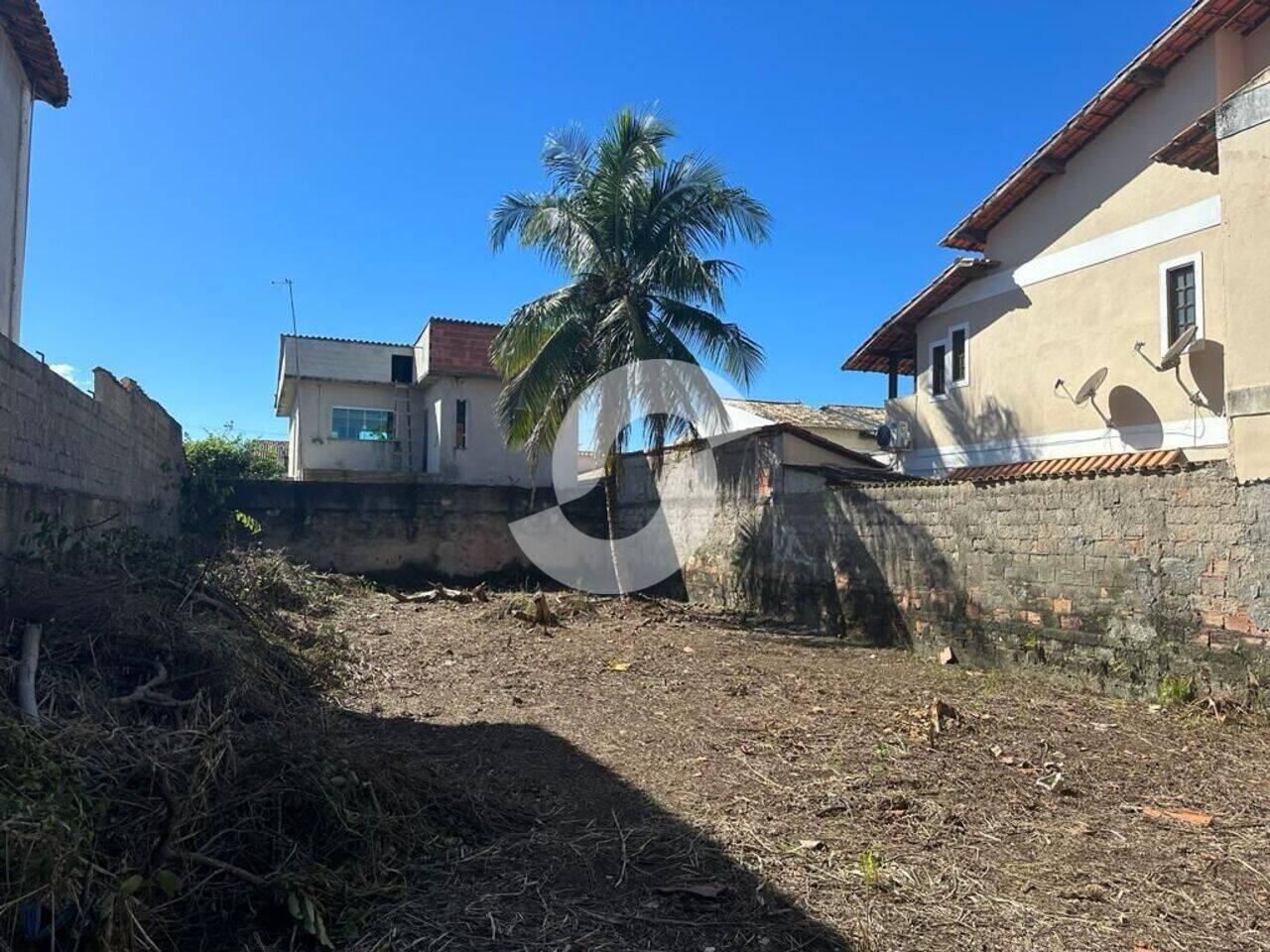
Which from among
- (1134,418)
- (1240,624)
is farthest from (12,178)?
(1134,418)

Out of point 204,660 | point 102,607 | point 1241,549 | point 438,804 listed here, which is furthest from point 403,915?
point 1241,549

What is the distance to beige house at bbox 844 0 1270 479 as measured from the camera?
10.6m

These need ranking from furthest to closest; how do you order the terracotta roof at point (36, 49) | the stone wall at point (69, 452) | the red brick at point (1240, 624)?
the terracotta roof at point (36, 49) → the red brick at point (1240, 624) → the stone wall at point (69, 452)

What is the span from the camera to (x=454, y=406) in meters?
21.2

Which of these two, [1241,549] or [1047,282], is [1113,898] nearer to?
[1241,549]

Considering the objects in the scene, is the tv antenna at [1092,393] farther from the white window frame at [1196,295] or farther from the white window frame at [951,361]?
the white window frame at [951,361]

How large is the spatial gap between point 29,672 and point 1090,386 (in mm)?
12192

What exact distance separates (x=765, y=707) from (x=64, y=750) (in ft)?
15.9

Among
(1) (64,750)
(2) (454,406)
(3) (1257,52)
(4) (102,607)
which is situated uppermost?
(3) (1257,52)

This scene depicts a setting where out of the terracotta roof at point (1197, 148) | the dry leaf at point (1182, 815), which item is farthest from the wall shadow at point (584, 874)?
the terracotta roof at point (1197, 148)

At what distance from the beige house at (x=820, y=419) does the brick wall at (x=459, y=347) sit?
6.26 m

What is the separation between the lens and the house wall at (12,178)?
1015 cm

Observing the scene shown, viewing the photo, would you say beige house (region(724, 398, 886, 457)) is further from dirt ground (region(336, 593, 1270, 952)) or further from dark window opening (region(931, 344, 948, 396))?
dirt ground (region(336, 593, 1270, 952))

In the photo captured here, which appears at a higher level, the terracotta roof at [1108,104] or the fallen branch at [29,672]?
the terracotta roof at [1108,104]
